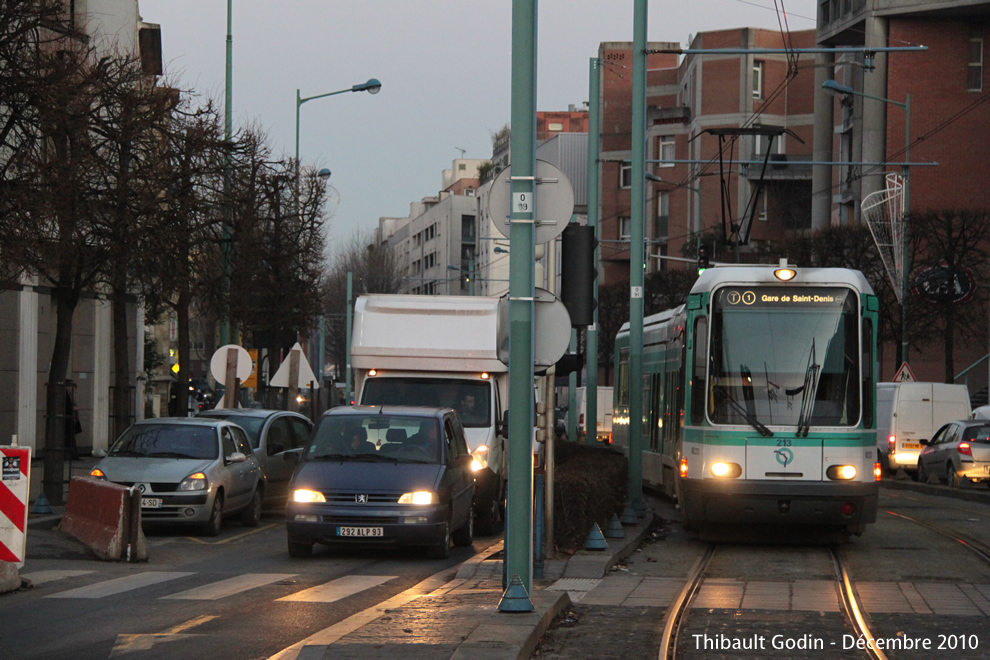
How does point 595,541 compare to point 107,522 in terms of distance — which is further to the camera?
point 107,522

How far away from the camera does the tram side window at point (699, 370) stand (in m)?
16.4

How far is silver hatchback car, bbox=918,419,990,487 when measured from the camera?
95.8ft

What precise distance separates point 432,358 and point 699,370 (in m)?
4.61

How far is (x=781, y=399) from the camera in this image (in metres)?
16.1

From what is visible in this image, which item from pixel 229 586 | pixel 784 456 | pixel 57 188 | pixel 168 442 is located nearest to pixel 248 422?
pixel 168 442

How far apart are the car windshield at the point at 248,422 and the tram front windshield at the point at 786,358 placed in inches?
325

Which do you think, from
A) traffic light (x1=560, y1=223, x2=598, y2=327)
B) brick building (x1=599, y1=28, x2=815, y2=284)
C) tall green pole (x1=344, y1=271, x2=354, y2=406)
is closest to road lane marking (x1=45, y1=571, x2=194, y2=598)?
traffic light (x1=560, y1=223, x2=598, y2=327)

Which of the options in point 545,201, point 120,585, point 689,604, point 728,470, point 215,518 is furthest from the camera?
point 215,518

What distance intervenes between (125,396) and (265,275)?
11.1 m

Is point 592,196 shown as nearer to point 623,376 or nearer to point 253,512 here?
point 623,376

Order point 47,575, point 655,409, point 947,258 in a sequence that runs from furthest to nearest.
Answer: point 947,258 < point 655,409 < point 47,575

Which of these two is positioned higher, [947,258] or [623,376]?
[947,258]

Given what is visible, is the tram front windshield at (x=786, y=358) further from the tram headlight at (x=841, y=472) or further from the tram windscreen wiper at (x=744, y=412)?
the tram headlight at (x=841, y=472)

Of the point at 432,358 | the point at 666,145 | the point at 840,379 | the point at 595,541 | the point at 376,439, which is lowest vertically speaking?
the point at 595,541
